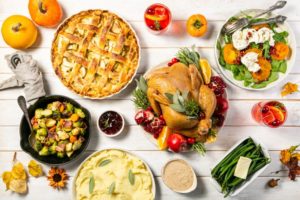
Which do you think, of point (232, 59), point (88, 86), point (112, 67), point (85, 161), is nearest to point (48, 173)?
point (85, 161)

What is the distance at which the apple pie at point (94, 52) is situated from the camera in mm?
2023

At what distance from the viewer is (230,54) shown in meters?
2.04

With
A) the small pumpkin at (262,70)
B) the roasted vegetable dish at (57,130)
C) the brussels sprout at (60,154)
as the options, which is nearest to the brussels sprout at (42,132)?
the roasted vegetable dish at (57,130)

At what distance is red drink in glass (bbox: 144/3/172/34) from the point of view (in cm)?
203

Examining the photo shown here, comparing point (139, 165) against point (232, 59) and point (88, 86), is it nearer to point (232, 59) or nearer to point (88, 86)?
point (88, 86)

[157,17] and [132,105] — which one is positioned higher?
[157,17]

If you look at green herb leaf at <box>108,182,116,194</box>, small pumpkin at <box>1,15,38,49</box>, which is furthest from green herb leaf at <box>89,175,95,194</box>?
small pumpkin at <box>1,15,38,49</box>

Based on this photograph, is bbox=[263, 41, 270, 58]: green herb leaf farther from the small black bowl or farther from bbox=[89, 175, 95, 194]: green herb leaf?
bbox=[89, 175, 95, 194]: green herb leaf

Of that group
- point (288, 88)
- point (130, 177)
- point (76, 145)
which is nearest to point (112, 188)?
point (130, 177)

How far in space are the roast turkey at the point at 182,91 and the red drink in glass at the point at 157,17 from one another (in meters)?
0.27

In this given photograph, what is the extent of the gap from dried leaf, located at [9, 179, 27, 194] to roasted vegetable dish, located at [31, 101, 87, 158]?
0.23m

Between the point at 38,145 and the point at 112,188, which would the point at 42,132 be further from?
the point at 112,188

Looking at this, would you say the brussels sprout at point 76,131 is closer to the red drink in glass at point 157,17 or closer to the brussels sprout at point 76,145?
the brussels sprout at point 76,145

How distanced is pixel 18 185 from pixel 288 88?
1.50m
